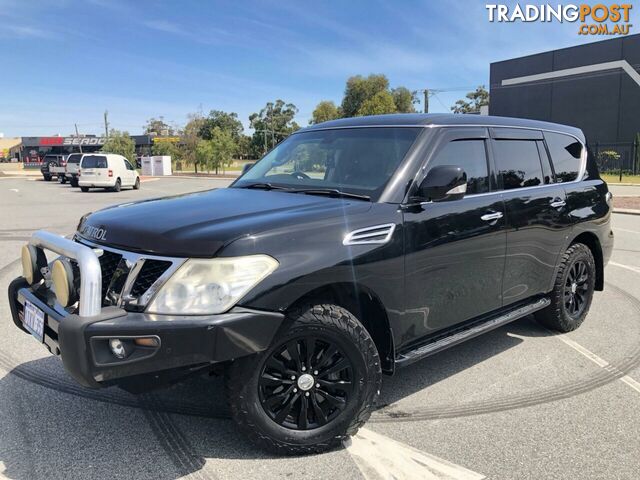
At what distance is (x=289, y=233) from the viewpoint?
2768 mm

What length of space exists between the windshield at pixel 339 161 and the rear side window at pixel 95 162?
76.6 ft

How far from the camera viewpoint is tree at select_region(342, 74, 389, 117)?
6500 cm

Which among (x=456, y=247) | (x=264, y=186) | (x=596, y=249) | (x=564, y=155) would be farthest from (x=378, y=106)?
(x=456, y=247)

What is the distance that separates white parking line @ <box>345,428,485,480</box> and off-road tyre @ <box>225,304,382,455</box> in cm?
14

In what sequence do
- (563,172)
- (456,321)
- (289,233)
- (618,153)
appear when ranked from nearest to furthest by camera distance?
(289,233)
(456,321)
(563,172)
(618,153)

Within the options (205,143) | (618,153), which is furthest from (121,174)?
(618,153)

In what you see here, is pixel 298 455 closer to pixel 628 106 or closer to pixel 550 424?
pixel 550 424

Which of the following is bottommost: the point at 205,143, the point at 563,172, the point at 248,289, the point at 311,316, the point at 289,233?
the point at 311,316

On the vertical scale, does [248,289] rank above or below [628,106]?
below

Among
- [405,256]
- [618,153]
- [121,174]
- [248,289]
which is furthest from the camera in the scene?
[618,153]

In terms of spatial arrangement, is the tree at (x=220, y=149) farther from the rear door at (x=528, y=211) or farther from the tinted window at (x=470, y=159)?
the tinted window at (x=470, y=159)

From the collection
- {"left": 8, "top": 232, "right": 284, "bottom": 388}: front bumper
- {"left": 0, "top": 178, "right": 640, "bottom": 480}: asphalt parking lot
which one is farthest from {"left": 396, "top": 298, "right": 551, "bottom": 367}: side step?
{"left": 8, "top": 232, "right": 284, "bottom": 388}: front bumper

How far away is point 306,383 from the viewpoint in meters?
2.87

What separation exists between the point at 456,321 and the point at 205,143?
1955 inches
